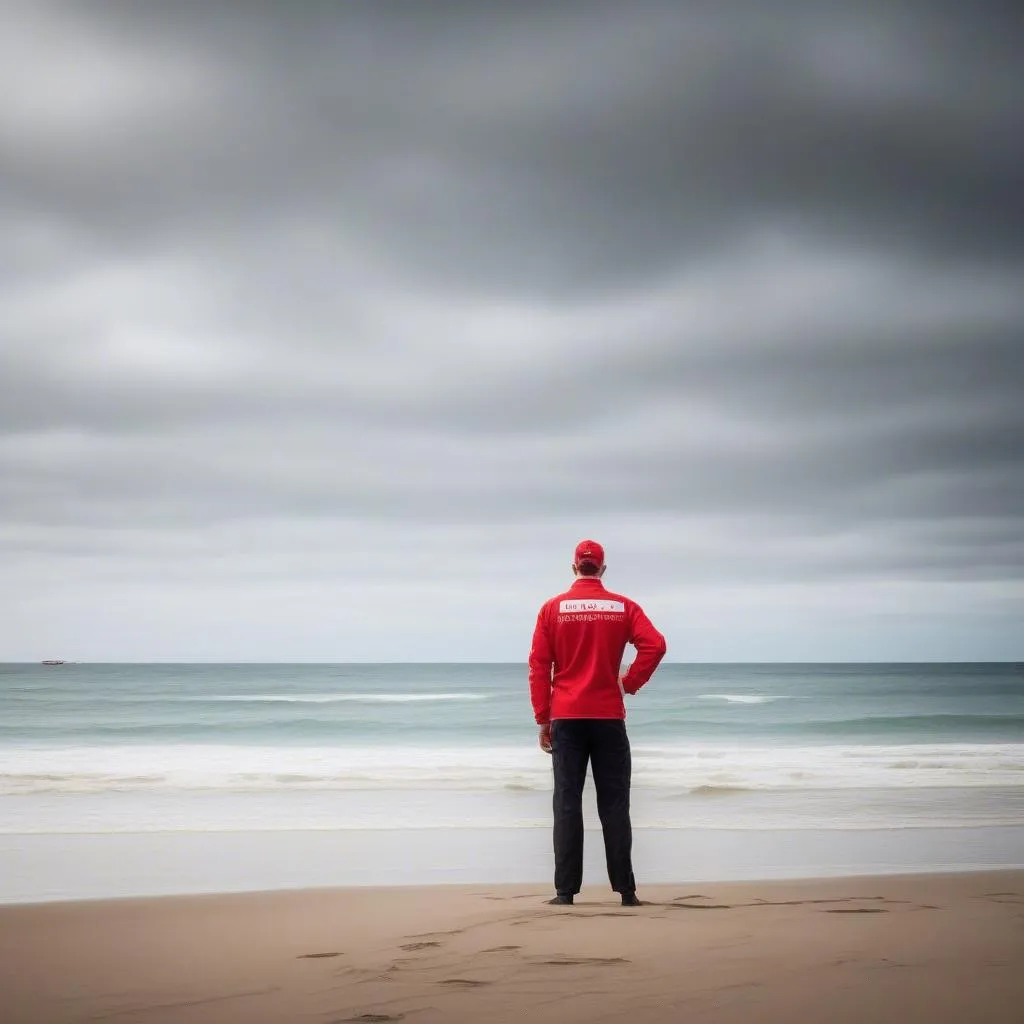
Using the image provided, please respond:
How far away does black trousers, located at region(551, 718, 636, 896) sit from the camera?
5.22 meters

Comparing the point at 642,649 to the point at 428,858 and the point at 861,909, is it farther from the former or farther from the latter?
the point at 428,858

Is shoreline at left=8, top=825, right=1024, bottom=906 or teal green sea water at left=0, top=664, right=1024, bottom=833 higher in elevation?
shoreline at left=8, top=825, right=1024, bottom=906

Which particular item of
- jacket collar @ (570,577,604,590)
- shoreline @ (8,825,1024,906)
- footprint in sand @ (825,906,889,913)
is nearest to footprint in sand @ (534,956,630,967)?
footprint in sand @ (825,906,889,913)

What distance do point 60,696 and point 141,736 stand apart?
20.7 m

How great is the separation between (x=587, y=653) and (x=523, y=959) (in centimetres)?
178

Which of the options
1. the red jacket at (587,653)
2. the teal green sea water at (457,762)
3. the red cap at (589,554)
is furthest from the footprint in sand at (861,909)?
the teal green sea water at (457,762)

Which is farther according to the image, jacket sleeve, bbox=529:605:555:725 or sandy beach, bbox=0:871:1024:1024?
jacket sleeve, bbox=529:605:555:725

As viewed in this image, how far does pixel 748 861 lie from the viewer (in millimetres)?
7625

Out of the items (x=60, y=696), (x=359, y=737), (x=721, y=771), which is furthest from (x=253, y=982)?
(x=60, y=696)

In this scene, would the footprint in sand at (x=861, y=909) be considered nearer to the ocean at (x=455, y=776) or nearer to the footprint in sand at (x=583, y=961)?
the footprint in sand at (x=583, y=961)

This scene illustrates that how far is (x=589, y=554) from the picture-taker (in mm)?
5516

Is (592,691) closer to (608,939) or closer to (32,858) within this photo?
(608,939)

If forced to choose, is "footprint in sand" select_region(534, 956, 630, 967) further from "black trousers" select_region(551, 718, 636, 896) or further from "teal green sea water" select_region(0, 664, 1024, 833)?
"teal green sea water" select_region(0, 664, 1024, 833)

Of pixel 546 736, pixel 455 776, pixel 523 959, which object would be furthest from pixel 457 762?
pixel 523 959
